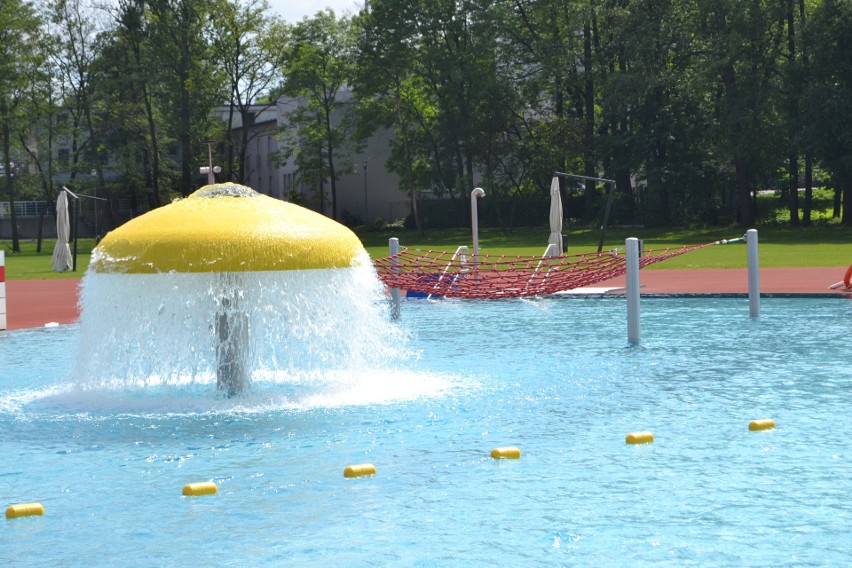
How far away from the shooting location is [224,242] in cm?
958

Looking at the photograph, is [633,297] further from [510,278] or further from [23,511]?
[23,511]

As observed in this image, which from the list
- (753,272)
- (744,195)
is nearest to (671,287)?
(753,272)

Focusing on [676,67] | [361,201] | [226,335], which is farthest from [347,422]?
[361,201]

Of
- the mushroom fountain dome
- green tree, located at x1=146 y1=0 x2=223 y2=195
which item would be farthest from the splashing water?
green tree, located at x1=146 y1=0 x2=223 y2=195

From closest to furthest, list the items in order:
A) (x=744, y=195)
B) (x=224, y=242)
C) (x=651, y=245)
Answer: (x=224, y=242) < (x=651, y=245) < (x=744, y=195)

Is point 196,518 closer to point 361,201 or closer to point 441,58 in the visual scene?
point 441,58

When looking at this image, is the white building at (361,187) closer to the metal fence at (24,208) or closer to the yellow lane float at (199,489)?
the metal fence at (24,208)

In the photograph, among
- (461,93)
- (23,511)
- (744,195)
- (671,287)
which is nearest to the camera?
(23,511)

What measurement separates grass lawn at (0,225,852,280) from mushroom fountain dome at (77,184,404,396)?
20.1 metres

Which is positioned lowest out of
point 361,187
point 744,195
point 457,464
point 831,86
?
point 457,464

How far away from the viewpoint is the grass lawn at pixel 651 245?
31.5 m

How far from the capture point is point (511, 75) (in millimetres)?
60406

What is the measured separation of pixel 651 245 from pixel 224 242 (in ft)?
119

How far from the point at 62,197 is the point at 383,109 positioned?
3114 centimetres
